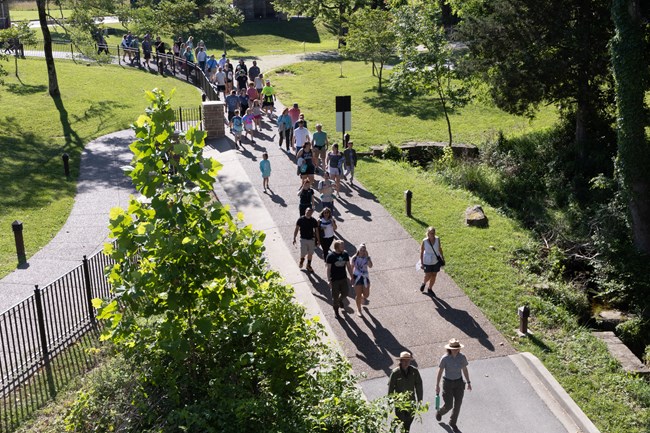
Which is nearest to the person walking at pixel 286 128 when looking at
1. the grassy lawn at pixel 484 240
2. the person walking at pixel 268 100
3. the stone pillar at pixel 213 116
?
the grassy lawn at pixel 484 240

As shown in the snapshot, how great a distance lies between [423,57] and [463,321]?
1530cm

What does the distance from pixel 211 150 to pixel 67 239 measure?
820cm

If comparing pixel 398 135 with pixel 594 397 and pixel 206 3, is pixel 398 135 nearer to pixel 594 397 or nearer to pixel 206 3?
pixel 594 397

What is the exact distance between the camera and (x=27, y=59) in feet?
131

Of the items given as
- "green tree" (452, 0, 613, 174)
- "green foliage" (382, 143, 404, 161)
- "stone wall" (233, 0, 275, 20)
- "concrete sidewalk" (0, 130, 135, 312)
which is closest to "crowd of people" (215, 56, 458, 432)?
"green foliage" (382, 143, 404, 161)

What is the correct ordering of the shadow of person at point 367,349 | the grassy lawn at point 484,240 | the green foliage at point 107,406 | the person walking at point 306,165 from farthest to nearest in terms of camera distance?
the person walking at point 306,165
the shadow of person at point 367,349
the grassy lawn at point 484,240
the green foliage at point 107,406

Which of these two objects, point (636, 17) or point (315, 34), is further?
point (315, 34)

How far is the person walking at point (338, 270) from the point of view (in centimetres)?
1399

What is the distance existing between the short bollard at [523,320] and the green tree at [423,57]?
14.1 metres

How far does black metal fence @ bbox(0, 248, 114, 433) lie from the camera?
11191 millimetres

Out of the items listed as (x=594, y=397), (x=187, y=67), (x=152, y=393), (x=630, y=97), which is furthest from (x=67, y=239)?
(x=187, y=67)

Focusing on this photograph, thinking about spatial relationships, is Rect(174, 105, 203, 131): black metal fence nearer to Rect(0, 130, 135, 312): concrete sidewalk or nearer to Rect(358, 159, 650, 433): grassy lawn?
Rect(0, 130, 135, 312): concrete sidewalk

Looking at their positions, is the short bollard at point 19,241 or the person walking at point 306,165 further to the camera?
the person walking at point 306,165

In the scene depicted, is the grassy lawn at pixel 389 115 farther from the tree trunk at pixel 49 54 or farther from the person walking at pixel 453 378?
the person walking at pixel 453 378
